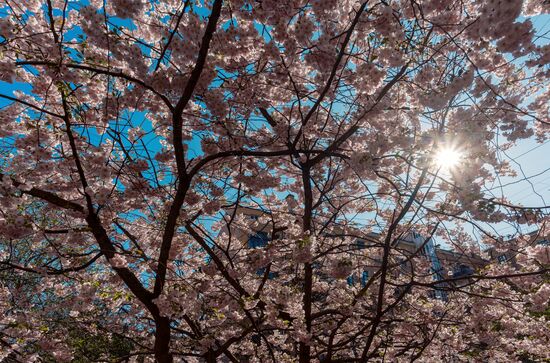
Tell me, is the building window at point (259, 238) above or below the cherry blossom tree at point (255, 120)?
above

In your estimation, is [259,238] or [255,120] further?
[259,238]

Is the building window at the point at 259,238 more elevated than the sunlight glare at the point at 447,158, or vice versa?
the building window at the point at 259,238

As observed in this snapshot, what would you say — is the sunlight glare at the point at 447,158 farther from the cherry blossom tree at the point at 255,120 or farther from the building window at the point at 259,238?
the building window at the point at 259,238

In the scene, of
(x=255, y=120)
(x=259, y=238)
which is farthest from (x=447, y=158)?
(x=259, y=238)

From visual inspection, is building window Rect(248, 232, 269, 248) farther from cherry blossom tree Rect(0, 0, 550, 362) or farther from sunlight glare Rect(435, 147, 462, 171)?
sunlight glare Rect(435, 147, 462, 171)

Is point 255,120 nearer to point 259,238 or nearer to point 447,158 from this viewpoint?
point 447,158

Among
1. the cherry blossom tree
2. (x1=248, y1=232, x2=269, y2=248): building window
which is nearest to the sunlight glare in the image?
the cherry blossom tree

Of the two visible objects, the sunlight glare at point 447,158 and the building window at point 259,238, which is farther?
the building window at point 259,238

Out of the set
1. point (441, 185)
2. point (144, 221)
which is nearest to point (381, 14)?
point (441, 185)

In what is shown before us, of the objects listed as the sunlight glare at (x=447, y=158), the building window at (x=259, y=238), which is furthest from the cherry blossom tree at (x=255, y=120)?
the building window at (x=259, y=238)

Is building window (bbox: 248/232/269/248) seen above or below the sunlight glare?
above

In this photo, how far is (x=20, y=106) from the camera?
14.6 feet

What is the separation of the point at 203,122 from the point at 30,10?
2.24 meters

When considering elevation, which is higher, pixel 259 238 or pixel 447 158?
pixel 259 238
